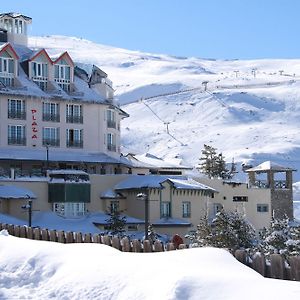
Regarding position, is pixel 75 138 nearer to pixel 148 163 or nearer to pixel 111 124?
pixel 111 124

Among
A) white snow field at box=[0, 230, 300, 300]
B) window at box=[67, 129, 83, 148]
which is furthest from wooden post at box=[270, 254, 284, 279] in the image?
window at box=[67, 129, 83, 148]

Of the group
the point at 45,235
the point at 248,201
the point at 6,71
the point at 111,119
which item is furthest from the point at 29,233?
the point at 111,119

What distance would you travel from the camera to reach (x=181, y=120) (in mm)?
154500

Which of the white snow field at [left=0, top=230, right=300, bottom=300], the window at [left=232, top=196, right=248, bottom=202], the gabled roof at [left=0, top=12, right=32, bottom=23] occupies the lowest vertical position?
the white snow field at [left=0, top=230, right=300, bottom=300]

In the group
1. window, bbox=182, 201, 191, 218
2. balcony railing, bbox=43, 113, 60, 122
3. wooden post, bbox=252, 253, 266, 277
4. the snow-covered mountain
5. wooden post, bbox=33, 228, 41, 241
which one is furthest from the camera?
the snow-covered mountain

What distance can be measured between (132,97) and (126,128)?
88.0 ft

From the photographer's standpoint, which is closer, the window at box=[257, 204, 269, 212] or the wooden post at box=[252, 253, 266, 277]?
the wooden post at box=[252, 253, 266, 277]

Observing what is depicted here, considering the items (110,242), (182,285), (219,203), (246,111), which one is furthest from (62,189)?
(246,111)

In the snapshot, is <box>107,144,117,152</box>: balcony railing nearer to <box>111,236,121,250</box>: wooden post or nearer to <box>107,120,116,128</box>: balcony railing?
<box>107,120,116,128</box>: balcony railing

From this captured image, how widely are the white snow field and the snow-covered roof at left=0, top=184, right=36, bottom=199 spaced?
34.4 m

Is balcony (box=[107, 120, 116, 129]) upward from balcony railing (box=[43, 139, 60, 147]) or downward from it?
upward

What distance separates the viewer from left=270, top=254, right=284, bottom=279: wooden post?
13.2 m

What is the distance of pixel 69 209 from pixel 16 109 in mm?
8793

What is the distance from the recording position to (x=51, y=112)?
5922cm
